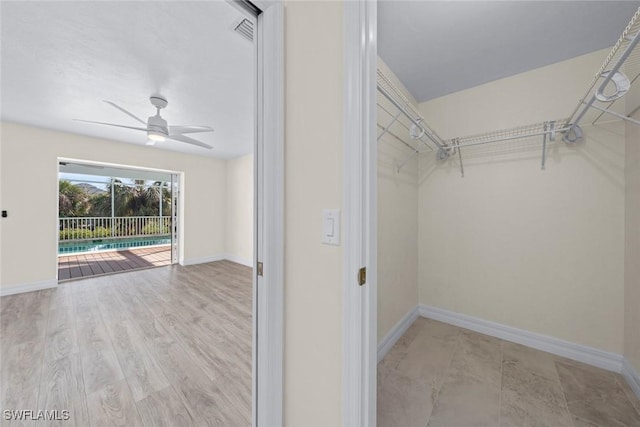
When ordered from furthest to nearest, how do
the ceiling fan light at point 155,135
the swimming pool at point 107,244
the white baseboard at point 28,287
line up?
the swimming pool at point 107,244
the white baseboard at point 28,287
the ceiling fan light at point 155,135

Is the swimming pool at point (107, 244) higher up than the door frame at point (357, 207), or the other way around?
the door frame at point (357, 207)

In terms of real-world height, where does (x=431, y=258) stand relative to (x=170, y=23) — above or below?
below

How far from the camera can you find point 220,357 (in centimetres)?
193

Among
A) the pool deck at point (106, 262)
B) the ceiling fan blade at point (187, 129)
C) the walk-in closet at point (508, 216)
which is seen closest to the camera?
the walk-in closet at point (508, 216)

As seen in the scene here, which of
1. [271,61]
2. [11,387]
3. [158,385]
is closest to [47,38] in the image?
[271,61]

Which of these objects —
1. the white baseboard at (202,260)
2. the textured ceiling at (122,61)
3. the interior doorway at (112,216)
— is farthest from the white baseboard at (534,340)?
the interior doorway at (112,216)

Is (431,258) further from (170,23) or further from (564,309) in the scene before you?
(170,23)

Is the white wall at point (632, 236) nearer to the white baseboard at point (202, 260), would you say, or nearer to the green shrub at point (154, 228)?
the white baseboard at point (202, 260)

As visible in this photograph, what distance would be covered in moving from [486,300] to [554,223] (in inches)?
33.9

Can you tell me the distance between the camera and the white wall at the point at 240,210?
5.00 meters

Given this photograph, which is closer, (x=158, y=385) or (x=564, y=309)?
(x=158, y=385)

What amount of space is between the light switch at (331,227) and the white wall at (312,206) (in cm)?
2

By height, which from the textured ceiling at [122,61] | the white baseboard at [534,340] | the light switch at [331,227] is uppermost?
the textured ceiling at [122,61]

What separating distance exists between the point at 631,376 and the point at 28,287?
6329 mm
